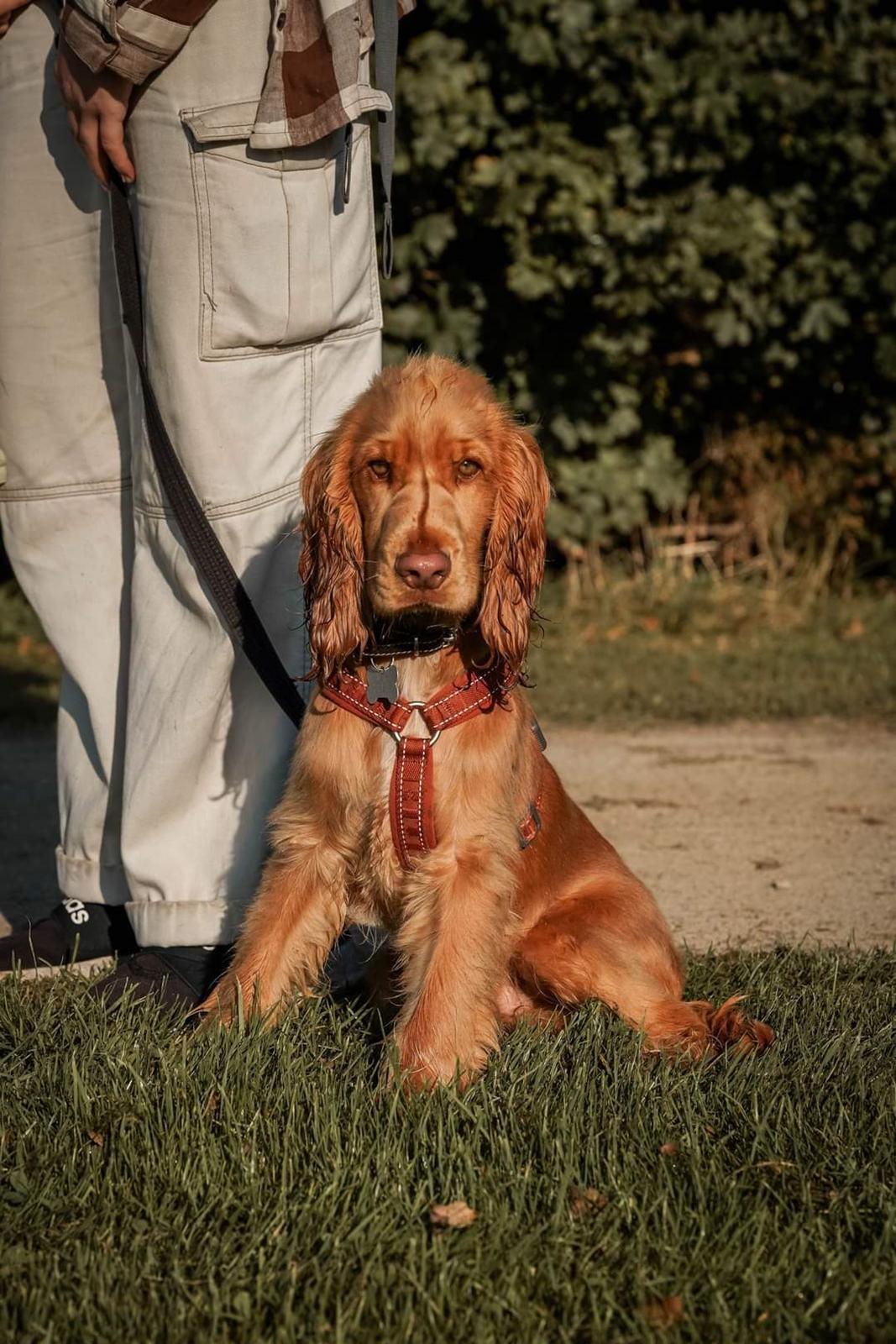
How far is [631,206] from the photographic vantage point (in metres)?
8.80

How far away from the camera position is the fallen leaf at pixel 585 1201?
2.44 m

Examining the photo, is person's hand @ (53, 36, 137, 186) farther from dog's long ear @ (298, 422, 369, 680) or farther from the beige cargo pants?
dog's long ear @ (298, 422, 369, 680)

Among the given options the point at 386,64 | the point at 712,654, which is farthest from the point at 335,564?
the point at 712,654

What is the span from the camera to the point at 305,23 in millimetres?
3275

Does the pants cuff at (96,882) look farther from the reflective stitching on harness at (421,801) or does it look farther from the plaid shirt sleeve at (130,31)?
the plaid shirt sleeve at (130,31)

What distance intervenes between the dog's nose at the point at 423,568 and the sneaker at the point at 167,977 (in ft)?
3.77

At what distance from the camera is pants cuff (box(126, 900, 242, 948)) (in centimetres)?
361

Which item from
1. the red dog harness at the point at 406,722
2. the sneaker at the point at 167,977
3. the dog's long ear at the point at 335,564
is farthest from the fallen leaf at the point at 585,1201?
the dog's long ear at the point at 335,564

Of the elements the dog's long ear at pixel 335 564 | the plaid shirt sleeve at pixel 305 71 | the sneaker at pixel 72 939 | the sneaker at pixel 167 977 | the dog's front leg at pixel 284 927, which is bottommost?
the sneaker at pixel 72 939

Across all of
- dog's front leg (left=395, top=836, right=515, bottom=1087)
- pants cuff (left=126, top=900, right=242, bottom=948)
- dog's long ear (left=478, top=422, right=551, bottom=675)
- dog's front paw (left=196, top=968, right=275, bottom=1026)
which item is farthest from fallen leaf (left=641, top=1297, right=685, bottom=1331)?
pants cuff (left=126, top=900, right=242, bottom=948)

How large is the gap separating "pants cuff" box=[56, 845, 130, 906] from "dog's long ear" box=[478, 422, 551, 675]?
54.2 inches

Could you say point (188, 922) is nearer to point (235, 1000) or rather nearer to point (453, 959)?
point (235, 1000)

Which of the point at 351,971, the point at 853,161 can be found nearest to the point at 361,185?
the point at 351,971

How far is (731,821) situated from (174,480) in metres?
3.02
